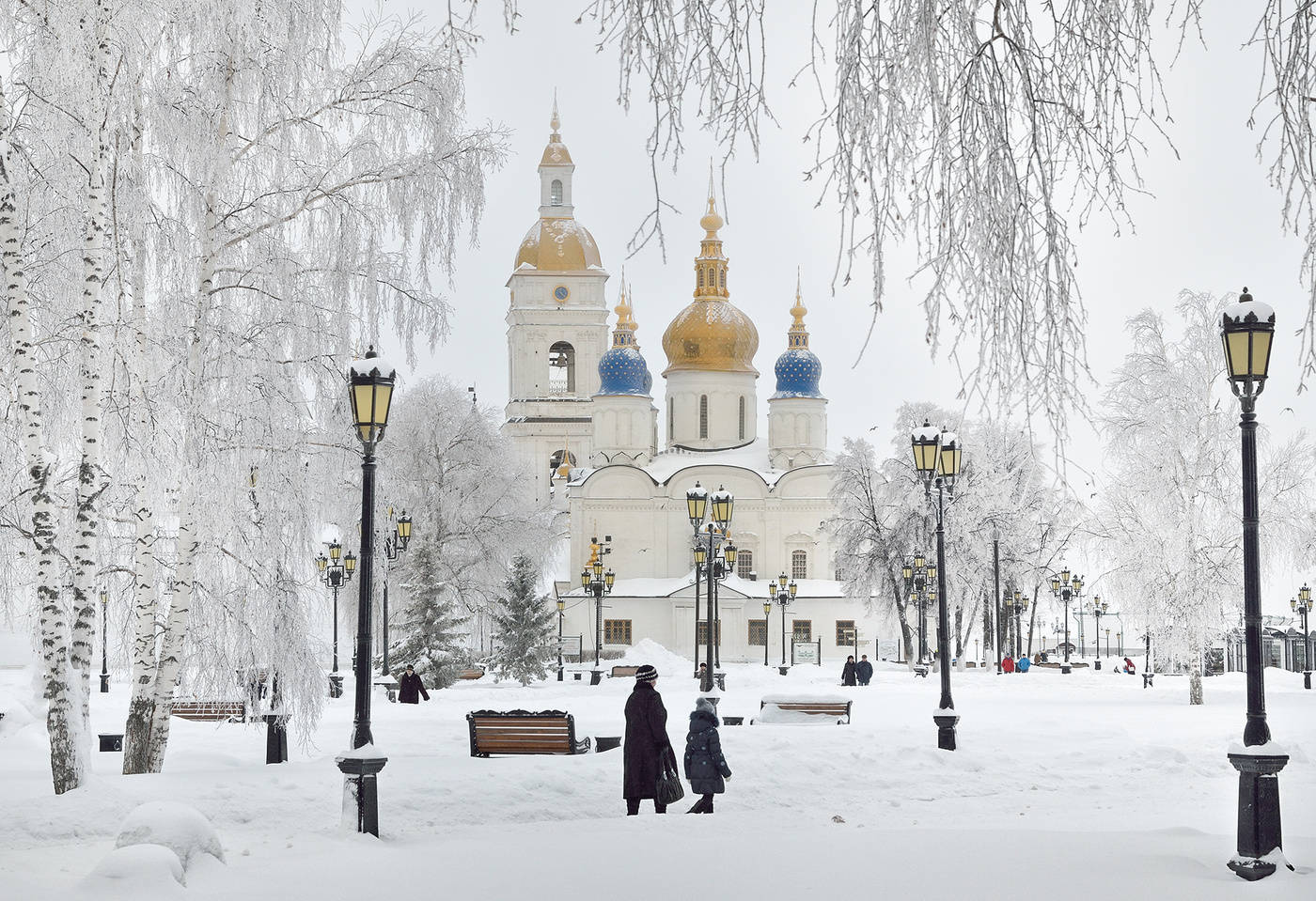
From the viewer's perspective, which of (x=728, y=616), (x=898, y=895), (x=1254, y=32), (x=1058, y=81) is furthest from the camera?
(x=728, y=616)

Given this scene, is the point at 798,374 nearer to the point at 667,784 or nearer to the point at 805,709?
the point at 805,709

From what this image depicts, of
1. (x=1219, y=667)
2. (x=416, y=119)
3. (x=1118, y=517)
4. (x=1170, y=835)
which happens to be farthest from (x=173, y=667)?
(x=1219, y=667)

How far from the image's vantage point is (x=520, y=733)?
15.3 meters

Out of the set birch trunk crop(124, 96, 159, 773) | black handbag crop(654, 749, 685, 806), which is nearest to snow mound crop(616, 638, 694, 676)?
birch trunk crop(124, 96, 159, 773)

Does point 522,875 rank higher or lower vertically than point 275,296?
lower

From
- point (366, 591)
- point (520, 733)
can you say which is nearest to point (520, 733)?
point (520, 733)

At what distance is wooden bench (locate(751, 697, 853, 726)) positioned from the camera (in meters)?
19.9

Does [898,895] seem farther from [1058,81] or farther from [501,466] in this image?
[501,466]

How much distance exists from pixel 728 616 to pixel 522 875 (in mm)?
53315

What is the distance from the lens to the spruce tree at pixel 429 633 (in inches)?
1385

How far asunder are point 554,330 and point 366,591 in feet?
210

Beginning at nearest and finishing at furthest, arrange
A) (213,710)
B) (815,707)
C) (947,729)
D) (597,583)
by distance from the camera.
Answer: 1. (213,710)
2. (947,729)
3. (815,707)
4. (597,583)

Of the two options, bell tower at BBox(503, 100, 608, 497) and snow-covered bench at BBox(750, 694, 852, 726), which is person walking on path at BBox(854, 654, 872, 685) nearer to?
snow-covered bench at BBox(750, 694, 852, 726)

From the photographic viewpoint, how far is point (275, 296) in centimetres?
1254
